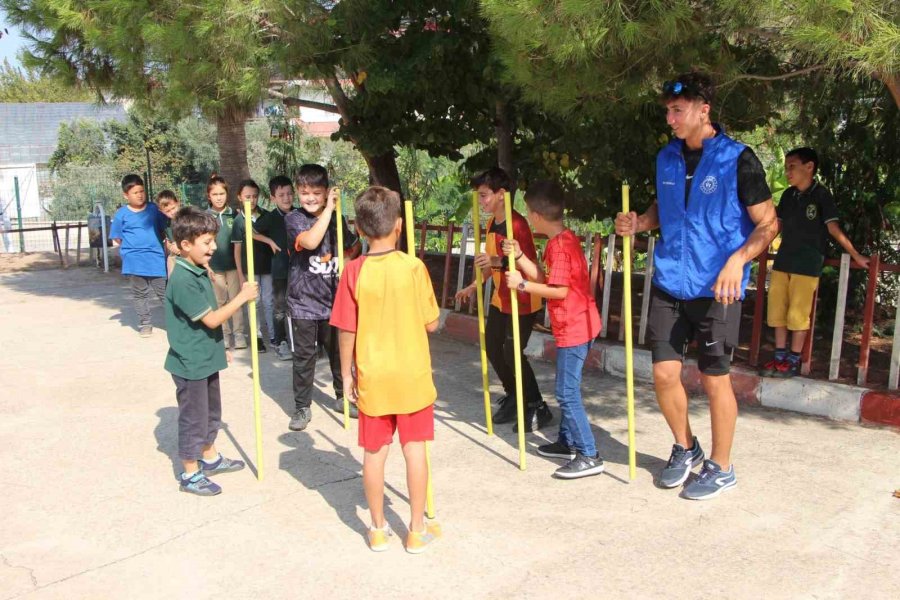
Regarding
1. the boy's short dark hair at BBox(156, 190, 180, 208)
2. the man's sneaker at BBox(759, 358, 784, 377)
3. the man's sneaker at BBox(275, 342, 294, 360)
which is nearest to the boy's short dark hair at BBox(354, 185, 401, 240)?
the man's sneaker at BBox(759, 358, 784, 377)

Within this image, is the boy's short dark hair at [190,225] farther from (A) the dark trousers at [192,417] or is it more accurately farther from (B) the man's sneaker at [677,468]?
(B) the man's sneaker at [677,468]

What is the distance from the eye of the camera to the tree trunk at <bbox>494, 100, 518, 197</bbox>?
324 inches

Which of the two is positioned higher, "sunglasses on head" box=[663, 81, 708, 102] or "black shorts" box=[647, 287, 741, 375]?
"sunglasses on head" box=[663, 81, 708, 102]

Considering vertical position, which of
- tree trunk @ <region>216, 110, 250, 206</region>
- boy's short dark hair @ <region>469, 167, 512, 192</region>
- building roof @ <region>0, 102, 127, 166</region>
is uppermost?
building roof @ <region>0, 102, 127, 166</region>

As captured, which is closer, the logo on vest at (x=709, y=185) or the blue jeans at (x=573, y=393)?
the logo on vest at (x=709, y=185)

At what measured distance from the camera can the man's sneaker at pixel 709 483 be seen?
4.15m

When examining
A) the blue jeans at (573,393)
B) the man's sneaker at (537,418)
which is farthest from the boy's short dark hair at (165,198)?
the blue jeans at (573,393)

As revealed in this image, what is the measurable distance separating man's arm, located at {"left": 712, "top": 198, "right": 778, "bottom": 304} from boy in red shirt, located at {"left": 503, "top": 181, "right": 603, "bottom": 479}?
0.75 m

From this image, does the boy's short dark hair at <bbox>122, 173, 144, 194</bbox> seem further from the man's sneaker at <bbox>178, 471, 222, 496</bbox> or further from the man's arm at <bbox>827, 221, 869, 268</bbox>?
the man's arm at <bbox>827, 221, 869, 268</bbox>

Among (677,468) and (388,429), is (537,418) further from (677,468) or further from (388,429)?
(388,429)

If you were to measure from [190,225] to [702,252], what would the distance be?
8.24 feet

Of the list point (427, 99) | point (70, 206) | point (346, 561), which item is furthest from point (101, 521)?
point (70, 206)

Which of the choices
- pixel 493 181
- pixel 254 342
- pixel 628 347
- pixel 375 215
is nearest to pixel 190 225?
pixel 254 342

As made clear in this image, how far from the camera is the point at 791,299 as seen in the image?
5852mm
